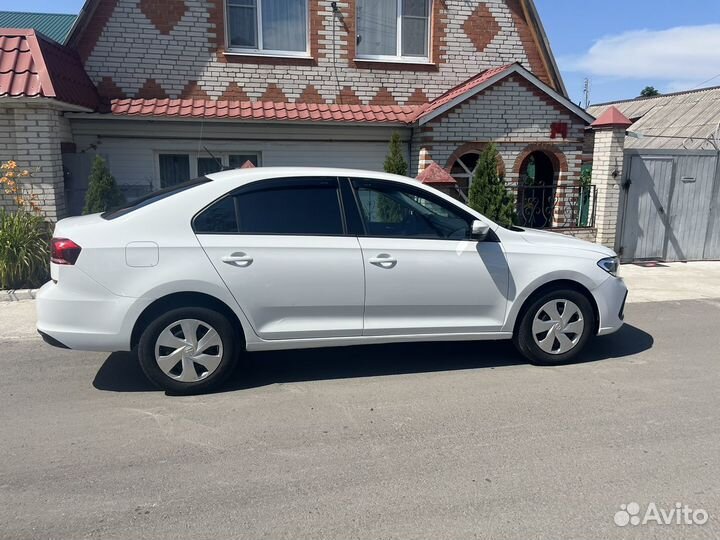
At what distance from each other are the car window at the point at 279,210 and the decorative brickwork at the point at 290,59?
694 cm

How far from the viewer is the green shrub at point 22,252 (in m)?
7.66

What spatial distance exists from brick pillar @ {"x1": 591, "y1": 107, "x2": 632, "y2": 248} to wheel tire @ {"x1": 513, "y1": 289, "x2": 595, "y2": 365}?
568cm

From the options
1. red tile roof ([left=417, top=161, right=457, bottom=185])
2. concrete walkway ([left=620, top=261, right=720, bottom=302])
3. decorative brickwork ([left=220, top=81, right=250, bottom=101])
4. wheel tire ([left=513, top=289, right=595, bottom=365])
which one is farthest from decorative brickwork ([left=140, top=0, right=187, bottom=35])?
concrete walkway ([left=620, top=261, right=720, bottom=302])

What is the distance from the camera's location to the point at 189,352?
447 centimetres

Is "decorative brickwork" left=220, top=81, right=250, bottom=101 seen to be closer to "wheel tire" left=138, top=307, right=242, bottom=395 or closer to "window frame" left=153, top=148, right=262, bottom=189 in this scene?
"window frame" left=153, top=148, right=262, bottom=189

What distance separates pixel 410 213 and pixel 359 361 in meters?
1.46

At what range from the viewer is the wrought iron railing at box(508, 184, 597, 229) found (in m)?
10.8

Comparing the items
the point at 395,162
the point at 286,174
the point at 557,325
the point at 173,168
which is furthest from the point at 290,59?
the point at 557,325

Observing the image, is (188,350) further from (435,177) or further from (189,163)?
(189,163)

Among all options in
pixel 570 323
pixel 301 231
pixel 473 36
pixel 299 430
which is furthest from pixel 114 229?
pixel 473 36

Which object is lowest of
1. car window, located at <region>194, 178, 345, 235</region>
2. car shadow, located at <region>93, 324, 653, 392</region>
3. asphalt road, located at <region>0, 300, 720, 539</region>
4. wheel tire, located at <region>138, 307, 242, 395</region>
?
asphalt road, located at <region>0, 300, 720, 539</region>

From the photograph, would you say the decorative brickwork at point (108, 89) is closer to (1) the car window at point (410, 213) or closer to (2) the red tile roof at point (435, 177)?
(2) the red tile roof at point (435, 177)

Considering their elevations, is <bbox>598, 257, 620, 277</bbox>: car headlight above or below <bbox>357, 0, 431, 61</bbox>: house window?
below

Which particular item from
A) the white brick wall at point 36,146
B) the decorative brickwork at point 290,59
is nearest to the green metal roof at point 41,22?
the decorative brickwork at point 290,59
